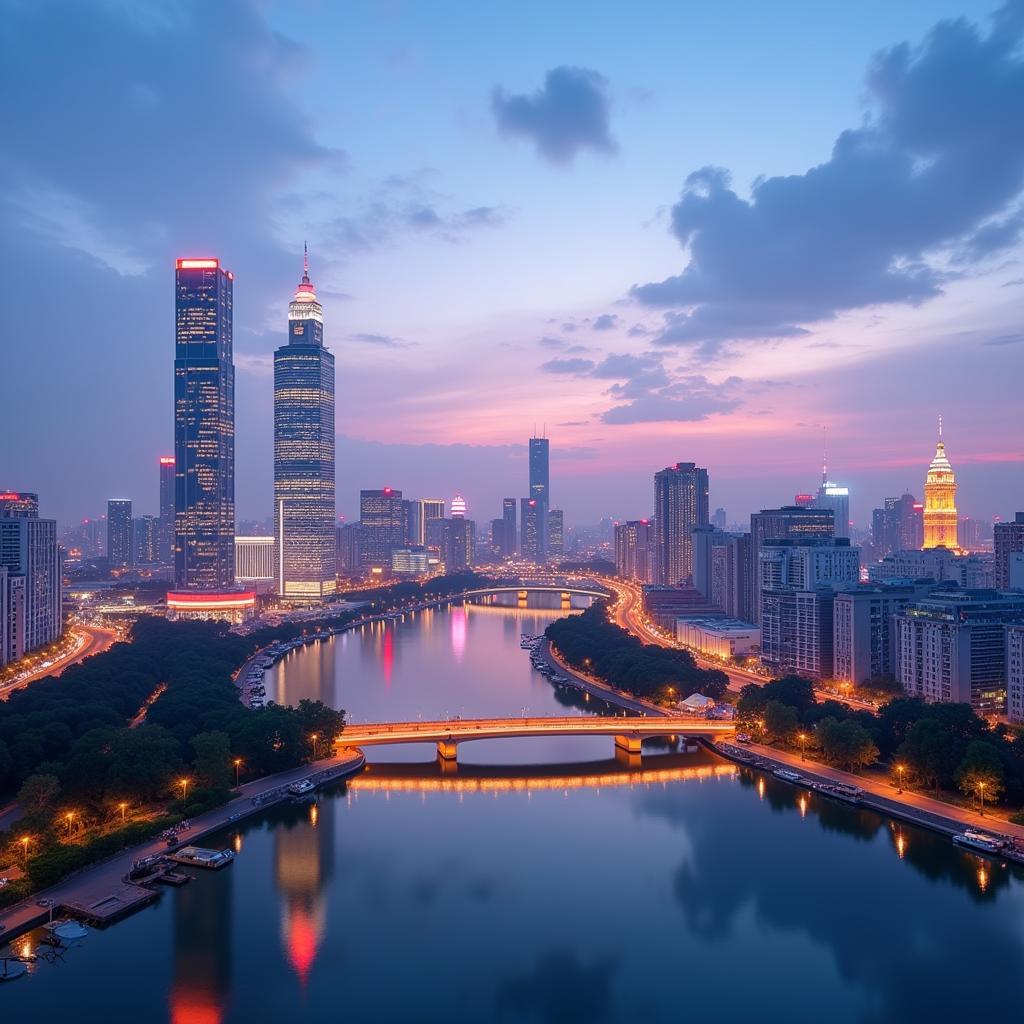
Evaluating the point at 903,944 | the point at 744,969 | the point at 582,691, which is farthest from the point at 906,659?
the point at 744,969

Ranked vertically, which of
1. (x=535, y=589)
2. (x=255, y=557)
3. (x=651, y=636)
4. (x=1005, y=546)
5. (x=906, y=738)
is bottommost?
(x=651, y=636)

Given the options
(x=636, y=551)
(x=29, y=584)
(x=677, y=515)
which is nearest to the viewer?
(x=29, y=584)

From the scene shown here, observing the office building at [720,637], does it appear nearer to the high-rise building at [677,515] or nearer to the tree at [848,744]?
the tree at [848,744]

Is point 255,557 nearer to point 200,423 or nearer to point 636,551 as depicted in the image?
point 200,423

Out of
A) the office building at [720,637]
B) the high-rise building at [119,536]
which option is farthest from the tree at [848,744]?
the high-rise building at [119,536]

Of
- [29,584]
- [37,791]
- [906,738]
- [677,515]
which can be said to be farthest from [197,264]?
[906,738]

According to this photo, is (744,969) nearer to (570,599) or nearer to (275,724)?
(275,724)

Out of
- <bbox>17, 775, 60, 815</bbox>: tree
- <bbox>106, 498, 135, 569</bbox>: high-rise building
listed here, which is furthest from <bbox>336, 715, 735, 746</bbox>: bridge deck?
<bbox>106, 498, 135, 569</bbox>: high-rise building
